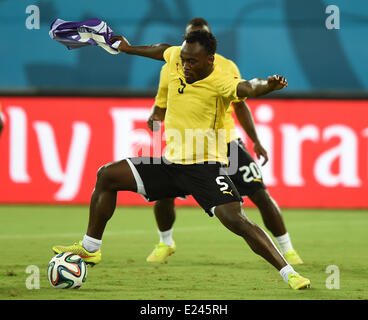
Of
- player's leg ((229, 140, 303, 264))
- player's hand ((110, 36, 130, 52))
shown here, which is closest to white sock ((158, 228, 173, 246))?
player's leg ((229, 140, 303, 264))

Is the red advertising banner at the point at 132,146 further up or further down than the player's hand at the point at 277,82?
further up

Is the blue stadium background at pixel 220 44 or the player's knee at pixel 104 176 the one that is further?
the blue stadium background at pixel 220 44

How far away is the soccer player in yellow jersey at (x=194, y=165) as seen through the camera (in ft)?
22.4

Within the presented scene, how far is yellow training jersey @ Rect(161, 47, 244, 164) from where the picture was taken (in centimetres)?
705

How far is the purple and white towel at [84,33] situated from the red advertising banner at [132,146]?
5.63 metres

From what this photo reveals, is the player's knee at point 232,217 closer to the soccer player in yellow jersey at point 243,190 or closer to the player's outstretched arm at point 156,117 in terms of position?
the soccer player in yellow jersey at point 243,190

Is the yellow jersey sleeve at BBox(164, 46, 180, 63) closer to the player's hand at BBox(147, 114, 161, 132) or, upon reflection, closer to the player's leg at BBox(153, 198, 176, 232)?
the player's hand at BBox(147, 114, 161, 132)

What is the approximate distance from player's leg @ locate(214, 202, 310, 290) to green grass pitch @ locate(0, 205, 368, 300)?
0.12 meters

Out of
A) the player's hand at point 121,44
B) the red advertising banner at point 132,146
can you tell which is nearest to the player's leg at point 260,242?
the player's hand at point 121,44

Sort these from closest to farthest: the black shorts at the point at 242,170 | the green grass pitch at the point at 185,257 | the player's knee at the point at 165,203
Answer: the green grass pitch at the point at 185,257 < the black shorts at the point at 242,170 < the player's knee at the point at 165,203

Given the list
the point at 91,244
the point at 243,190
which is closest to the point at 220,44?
the point at 243,190

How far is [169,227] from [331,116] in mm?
5609

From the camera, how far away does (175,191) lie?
735 cm

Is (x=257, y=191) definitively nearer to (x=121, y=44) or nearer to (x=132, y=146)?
(x=121, y=44)
